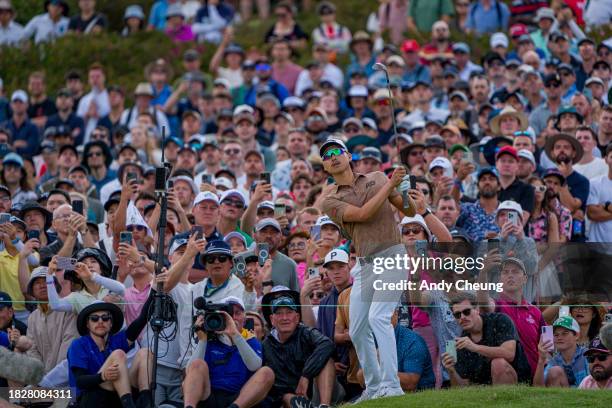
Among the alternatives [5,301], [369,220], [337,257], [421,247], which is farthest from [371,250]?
[5,301]

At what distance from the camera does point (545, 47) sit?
1135 inches

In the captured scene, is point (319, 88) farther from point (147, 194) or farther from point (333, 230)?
point (333, 230)

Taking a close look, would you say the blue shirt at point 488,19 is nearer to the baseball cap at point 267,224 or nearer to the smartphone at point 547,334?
the baseball cap at point 267,224

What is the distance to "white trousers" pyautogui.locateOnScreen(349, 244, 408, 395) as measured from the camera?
15.6m

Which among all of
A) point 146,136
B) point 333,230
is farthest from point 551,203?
point 146,136

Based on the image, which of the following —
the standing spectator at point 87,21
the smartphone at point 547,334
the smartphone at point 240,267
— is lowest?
the smartphone at point 547,334

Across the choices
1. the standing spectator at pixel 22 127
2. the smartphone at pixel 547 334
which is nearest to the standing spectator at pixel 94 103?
the standing spectator at pixel 22 127

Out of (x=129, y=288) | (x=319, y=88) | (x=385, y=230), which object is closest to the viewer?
(x=385, y=230)

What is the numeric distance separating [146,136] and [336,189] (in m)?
10.7

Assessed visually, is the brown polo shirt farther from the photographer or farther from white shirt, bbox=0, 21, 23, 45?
white shirt, bbox=0, 21, 23, 45

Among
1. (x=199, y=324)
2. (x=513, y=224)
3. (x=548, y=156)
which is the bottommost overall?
(x=199, y=324)

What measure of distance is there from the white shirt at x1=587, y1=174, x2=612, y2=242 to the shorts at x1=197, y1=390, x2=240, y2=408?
20.8ft

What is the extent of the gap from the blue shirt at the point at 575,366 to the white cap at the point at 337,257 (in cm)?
250

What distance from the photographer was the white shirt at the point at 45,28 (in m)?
33.9
